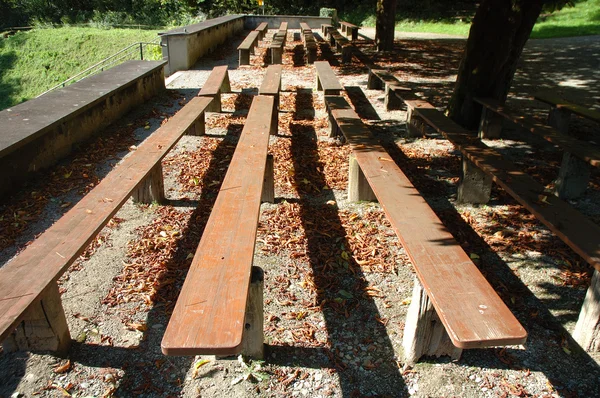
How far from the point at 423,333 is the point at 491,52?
16.2ft

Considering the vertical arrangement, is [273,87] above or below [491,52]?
below

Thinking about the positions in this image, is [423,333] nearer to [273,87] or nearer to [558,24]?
[273,87]

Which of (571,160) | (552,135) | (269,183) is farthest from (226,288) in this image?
(552,135)

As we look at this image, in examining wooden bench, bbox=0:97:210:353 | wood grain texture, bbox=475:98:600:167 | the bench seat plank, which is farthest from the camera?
wood grain texture, bbox=475:98:600:167

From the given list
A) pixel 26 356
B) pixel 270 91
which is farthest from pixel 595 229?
pixel 270 91

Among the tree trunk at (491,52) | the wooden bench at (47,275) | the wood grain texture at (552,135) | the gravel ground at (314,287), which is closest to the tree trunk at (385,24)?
the tree trunk at (491,52)

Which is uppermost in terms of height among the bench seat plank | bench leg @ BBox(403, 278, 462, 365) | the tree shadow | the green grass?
the bench seat plank

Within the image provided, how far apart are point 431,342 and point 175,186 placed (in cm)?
314

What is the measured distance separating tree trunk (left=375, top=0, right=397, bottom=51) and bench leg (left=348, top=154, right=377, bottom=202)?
437 inches

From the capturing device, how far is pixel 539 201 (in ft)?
11.1

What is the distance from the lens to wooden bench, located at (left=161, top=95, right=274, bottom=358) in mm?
1960

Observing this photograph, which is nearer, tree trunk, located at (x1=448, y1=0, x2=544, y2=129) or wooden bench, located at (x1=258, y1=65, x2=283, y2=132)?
tree trunk, located at (x1=448, y1=0, x2=544, y2=129)

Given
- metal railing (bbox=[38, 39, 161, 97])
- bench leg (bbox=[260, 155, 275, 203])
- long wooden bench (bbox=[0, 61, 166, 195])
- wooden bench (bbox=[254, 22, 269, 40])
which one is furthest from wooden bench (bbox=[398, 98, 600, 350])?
wooden bench (bbox=[254, 22, 269, 40])

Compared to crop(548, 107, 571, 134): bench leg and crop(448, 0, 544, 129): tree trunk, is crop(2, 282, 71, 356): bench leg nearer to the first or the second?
crop(448, 0, 544, 129): tree trunk
